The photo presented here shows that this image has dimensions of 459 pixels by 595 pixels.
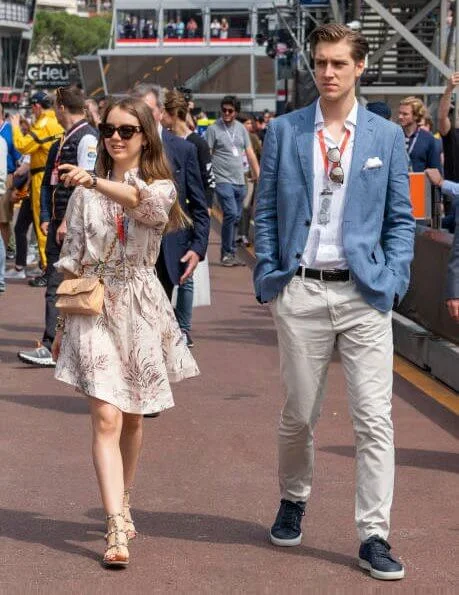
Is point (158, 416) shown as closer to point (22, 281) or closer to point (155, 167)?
point (155, 167)

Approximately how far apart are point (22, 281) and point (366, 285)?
11375mm

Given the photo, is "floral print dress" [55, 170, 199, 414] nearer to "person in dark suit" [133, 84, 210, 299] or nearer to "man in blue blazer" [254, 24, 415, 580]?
"man in blue blazer" [254, 24, 415, 580]

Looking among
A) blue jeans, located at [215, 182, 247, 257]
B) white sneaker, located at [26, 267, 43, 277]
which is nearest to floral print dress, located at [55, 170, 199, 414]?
white sneaker, located at [26, 267, 43, 277]

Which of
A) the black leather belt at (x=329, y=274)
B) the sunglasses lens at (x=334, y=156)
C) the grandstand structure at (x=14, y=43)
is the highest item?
the sunglasses lens at (x=334, y=156)

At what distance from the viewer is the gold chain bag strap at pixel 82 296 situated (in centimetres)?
593

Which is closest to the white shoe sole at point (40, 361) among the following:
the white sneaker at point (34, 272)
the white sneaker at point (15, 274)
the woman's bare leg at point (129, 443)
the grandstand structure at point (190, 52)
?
the woman's bare leg at point (129, 443)

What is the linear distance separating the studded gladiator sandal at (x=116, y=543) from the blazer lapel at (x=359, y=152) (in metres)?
1.49

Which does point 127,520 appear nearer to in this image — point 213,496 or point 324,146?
point 213,496

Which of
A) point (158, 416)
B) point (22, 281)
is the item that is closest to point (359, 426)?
point (158, 416)

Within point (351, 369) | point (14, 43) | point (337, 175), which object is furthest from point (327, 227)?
point (14, 43)

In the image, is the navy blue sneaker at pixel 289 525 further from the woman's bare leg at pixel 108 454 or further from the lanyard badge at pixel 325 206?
the lanyard badge at pixel 325 206

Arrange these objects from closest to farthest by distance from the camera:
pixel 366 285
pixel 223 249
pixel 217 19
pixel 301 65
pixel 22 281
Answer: pixel 366 285 → pixel 22 281 → pixel 223 249 → pixel 301 65 → pixel 217 19

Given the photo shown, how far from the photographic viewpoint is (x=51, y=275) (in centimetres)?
1085

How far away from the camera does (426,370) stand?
35.3ft
